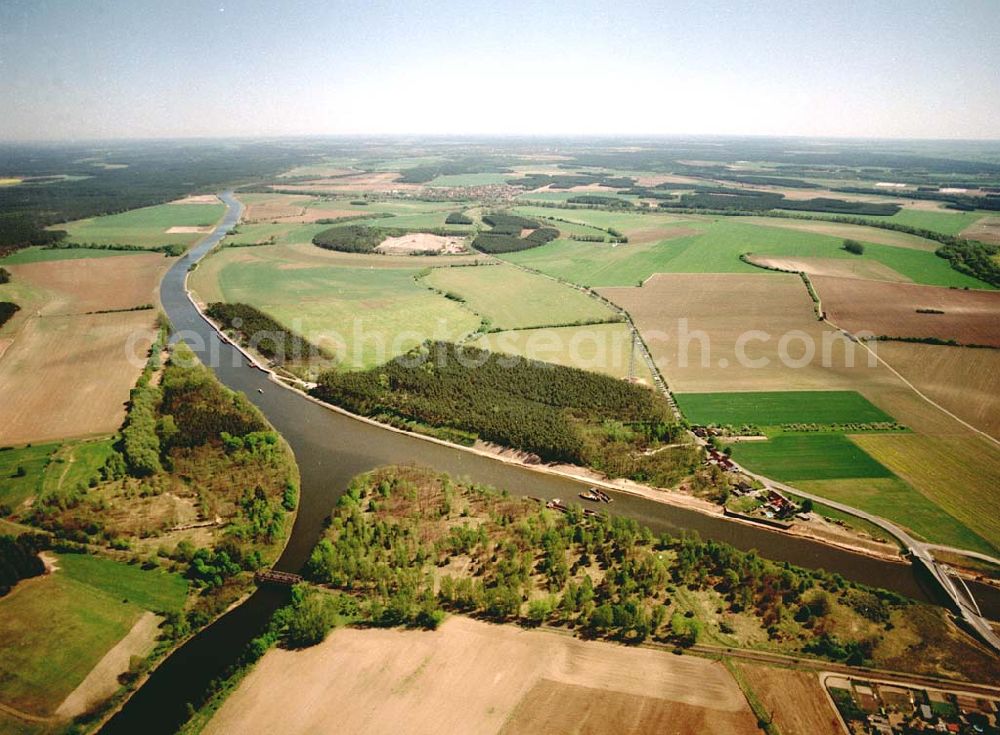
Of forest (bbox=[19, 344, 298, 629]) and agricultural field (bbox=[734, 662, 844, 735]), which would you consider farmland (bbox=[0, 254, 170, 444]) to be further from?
agricultural field (bbox=[734, 662, 844, 735])

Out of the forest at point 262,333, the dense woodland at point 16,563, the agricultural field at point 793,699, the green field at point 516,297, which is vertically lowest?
the agricultural field at point 793,699

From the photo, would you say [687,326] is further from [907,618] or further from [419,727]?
[419,727]

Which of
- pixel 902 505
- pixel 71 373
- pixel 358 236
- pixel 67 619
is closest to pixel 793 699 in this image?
pixel 902 505

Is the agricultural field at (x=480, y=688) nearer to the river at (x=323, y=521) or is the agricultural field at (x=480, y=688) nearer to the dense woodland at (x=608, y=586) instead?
the dense woodland at (x=608, y=586)

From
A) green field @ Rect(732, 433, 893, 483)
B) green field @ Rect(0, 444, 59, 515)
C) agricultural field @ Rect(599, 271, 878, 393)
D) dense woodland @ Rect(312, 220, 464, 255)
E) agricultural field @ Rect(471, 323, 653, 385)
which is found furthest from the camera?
dense woodland @ Rect(312, 220, 464, 255)

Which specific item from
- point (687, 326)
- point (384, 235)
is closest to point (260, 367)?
point (687, 326)

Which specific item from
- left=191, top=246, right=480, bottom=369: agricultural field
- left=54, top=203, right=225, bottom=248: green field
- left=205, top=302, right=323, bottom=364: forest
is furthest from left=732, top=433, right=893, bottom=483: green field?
left=54, top=203, right=225, bottom=248: green field

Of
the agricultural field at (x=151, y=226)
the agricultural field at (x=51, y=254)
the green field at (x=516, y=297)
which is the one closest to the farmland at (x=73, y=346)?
the agricultural field at (x=51, y=254)
